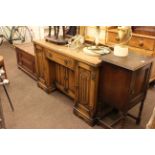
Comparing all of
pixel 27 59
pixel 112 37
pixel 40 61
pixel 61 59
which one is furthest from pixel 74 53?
pixel 27 59

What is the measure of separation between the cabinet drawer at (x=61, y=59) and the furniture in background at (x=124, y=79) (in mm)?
388

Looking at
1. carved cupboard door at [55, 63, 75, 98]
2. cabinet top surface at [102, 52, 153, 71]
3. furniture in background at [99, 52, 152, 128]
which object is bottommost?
carved cupboard door at [55, 63, 75, 98]

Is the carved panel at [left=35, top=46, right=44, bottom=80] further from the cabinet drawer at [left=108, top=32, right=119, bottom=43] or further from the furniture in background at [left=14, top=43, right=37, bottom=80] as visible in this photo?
the cabinet drawer at [left=108, top=32, right=119, bottom=43]

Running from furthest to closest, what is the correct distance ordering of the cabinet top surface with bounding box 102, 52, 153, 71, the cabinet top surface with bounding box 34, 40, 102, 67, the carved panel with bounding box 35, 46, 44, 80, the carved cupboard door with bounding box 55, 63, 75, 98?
the carved panel with bounding box 35, 46, 44, 80 → the carved cupboard door with bounding box 55, 63, 75, 98 → the cabinet top surface with bounding box 34, 40, 102, 67 → the cabinet top surface with bounding box 102, 52, 153, 71

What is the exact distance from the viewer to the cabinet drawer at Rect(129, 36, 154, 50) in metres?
2.23

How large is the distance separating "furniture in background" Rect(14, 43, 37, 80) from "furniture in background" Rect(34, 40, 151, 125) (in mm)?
476

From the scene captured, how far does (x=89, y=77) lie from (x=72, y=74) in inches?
19.5

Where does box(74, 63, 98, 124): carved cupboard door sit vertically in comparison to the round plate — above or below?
below

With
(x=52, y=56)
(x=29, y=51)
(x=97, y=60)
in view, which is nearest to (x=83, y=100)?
(x=97, y=60)

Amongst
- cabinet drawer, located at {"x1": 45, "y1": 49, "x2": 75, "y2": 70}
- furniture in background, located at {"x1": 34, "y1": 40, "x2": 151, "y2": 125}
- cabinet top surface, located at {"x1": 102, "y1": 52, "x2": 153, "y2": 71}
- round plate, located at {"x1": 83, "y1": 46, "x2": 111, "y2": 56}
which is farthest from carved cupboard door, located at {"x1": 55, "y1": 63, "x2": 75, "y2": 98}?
→ cabinet top surface, located at {"x1": 102, "y1": 52, "x2": 153, "y2": 71}

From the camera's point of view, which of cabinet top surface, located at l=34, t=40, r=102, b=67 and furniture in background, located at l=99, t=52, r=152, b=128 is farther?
cabinet top surface, located at l=34, t=40, r=102, b=67

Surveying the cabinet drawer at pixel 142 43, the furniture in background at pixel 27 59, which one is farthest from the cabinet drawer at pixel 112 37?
the furniture in background at pixel 27 59

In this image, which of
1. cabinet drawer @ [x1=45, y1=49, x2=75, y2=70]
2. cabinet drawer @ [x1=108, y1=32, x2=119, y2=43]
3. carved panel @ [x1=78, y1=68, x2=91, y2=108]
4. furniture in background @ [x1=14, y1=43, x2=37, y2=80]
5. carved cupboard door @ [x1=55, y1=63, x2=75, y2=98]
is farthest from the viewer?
furniture in background @ [x1=14, y1=43, x2=37, y2=80]
